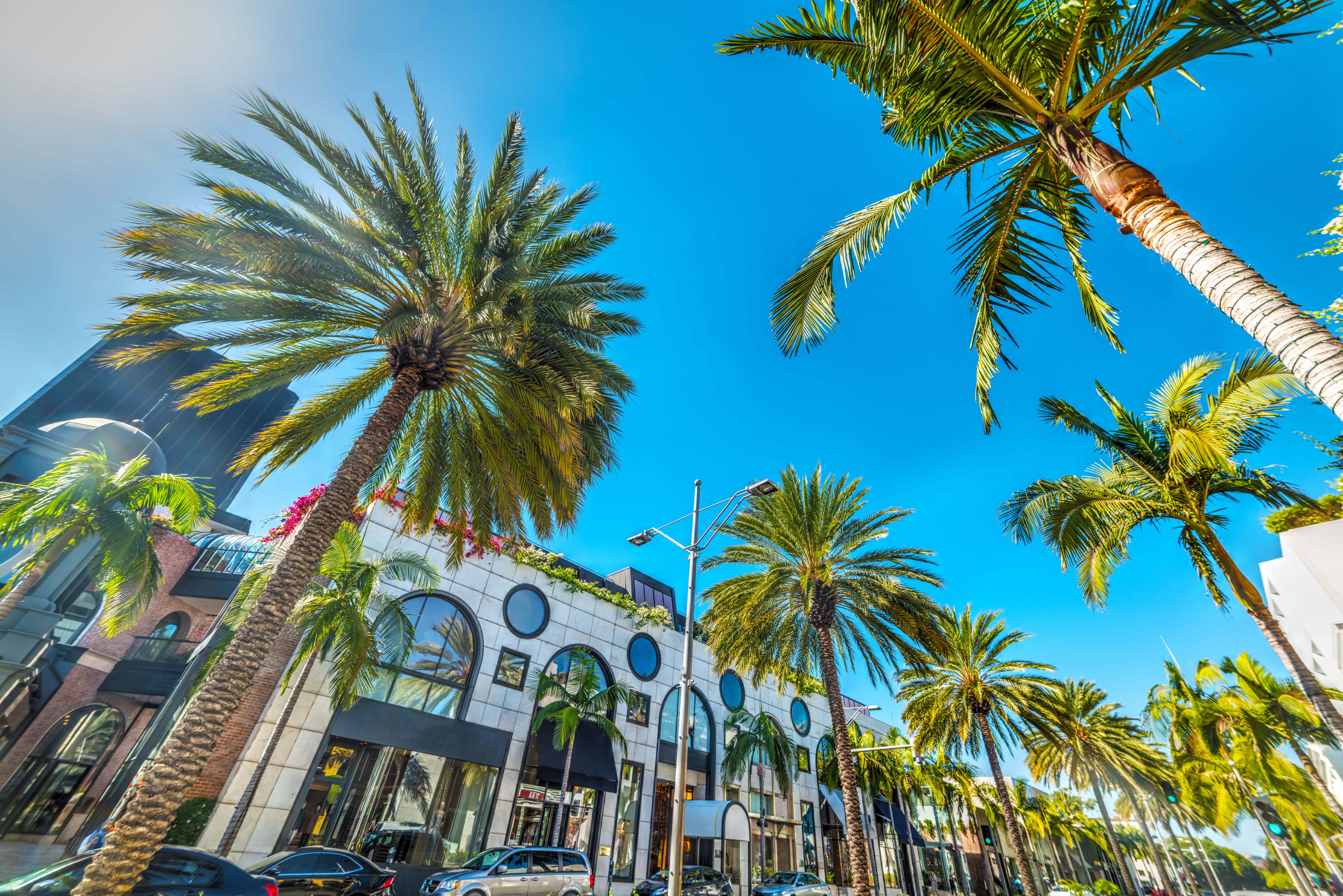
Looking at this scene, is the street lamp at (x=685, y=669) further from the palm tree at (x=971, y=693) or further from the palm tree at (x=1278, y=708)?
the palm tree at (x=1278, y=708)

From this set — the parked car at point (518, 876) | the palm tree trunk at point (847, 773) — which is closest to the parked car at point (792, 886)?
the palm tree trunk at point (847, 773)

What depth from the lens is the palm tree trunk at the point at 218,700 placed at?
6.05 meters

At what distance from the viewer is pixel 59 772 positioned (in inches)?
776

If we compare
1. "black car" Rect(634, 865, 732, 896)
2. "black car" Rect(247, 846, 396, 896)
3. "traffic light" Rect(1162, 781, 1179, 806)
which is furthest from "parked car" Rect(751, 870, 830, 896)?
"traffic light" Rect(1162, 781, 1179, 806)

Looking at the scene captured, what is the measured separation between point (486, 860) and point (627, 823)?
1127 cm

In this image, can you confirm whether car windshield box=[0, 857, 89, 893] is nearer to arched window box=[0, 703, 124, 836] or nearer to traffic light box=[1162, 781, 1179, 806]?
arched window box=[0, 703, 124, 836]

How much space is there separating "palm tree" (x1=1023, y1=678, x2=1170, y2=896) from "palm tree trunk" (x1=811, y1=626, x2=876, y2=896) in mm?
16507

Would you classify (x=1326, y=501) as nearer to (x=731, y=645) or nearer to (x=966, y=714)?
(x=731, y=645)

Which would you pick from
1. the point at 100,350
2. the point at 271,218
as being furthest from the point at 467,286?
the point at 100,350

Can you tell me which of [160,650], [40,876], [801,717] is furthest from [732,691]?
[40,876]

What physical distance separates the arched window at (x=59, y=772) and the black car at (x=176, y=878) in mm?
17519

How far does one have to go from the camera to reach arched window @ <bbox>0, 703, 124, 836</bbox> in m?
19.0

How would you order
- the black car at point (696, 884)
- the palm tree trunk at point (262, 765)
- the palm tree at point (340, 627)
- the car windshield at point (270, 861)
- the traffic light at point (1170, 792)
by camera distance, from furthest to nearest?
the traffic light at point (1170, 792) → the black car at point (696, 884) → the palm tree at point (340, 627) → the palm tree trunk at point (262, 765) → the car windshield at point (270, 861)

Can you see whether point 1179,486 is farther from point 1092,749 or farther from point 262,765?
point 1092,749
